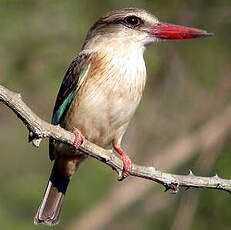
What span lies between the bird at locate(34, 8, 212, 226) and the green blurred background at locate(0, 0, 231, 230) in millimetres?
1240

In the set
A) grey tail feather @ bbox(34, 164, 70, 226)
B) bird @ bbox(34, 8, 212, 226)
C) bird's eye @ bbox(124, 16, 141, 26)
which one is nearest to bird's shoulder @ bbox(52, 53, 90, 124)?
bird @ bbox(34, 8, 212, 226)

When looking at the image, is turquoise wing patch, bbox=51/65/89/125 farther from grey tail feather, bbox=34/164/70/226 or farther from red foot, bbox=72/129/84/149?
grey tail feather, bbox=34/164/70/226

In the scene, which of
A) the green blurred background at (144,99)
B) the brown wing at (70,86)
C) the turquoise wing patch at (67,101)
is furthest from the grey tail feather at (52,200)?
the green blurred background at (144,99)

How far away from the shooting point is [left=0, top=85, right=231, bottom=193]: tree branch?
152 inches

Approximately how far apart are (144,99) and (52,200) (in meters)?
2.02

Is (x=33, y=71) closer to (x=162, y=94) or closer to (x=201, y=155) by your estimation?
(x=162, y=94)

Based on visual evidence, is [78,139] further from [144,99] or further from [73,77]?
[144,99]

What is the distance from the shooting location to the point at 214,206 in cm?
566

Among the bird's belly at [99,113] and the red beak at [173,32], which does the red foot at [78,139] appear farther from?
the red beak at [173,32]

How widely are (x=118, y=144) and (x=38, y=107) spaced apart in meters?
2.98

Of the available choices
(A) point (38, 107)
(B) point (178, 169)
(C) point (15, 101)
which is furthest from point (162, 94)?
(C) point (15, 101)

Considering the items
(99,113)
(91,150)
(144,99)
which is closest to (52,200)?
(99,113)

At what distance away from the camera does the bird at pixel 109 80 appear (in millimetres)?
4855

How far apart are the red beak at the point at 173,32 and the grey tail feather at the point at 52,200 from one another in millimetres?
1337
